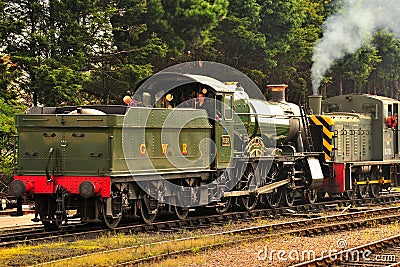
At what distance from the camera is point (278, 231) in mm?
16203

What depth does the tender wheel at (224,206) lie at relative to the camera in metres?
18.8

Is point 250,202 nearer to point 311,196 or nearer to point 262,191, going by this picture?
point 262,191

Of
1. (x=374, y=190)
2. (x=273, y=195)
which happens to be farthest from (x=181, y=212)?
(x=374, y=190)

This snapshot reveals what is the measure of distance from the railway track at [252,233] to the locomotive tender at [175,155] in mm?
1962

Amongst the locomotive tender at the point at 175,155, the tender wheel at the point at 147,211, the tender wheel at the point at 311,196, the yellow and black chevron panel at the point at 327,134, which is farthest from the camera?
the yellow and black chevron panel at the point at 327,134

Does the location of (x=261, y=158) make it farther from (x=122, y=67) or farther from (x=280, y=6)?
(x=280, y=6)

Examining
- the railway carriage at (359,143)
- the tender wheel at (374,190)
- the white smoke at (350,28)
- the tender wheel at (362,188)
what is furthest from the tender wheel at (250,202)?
the white smoke at (350,28)

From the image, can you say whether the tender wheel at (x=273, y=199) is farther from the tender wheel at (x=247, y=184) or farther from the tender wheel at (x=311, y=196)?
the tender wheel at (x=311, y=196)

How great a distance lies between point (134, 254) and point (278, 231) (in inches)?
176

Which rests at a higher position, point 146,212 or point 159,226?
point 146,212

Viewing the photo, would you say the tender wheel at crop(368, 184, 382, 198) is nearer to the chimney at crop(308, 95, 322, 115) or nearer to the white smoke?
the chimney at crop(308, 95, 322, 115)

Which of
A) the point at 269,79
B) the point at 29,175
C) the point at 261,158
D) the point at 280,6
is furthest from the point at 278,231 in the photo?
the point at 269,79

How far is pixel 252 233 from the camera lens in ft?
51.6

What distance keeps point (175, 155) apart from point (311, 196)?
764 centimetres
